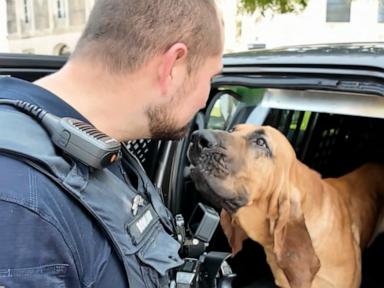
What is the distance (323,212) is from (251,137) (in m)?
0.48

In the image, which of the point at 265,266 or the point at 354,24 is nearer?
the point at 265,266

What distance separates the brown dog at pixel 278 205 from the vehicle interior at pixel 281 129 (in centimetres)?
19

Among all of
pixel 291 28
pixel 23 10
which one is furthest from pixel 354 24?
pixel 23 10

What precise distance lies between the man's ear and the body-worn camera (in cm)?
59

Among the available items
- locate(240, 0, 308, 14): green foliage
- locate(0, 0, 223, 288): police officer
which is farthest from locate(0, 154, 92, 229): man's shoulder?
locate(240, 0, 308, 14): green foliage

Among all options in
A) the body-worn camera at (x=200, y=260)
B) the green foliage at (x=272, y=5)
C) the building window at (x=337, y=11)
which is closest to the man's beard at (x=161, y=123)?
the body-worn camera at (x=200, y=260)

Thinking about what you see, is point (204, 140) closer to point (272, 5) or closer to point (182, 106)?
point (182, 106)

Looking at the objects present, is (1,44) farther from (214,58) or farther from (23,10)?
(214,58)

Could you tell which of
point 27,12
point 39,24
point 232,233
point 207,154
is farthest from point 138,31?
point 27,12

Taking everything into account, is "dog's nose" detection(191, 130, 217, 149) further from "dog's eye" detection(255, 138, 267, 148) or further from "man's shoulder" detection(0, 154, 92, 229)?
"man's shoulder" detection(0, 154, 92, 229)

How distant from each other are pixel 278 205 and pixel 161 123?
1.11 m

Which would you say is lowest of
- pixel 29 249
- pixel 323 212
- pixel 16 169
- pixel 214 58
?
pixel 323 212

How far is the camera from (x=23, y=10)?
28375 millimetres

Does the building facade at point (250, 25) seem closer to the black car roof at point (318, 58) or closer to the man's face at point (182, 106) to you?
the black car roof at point (318, 58)
